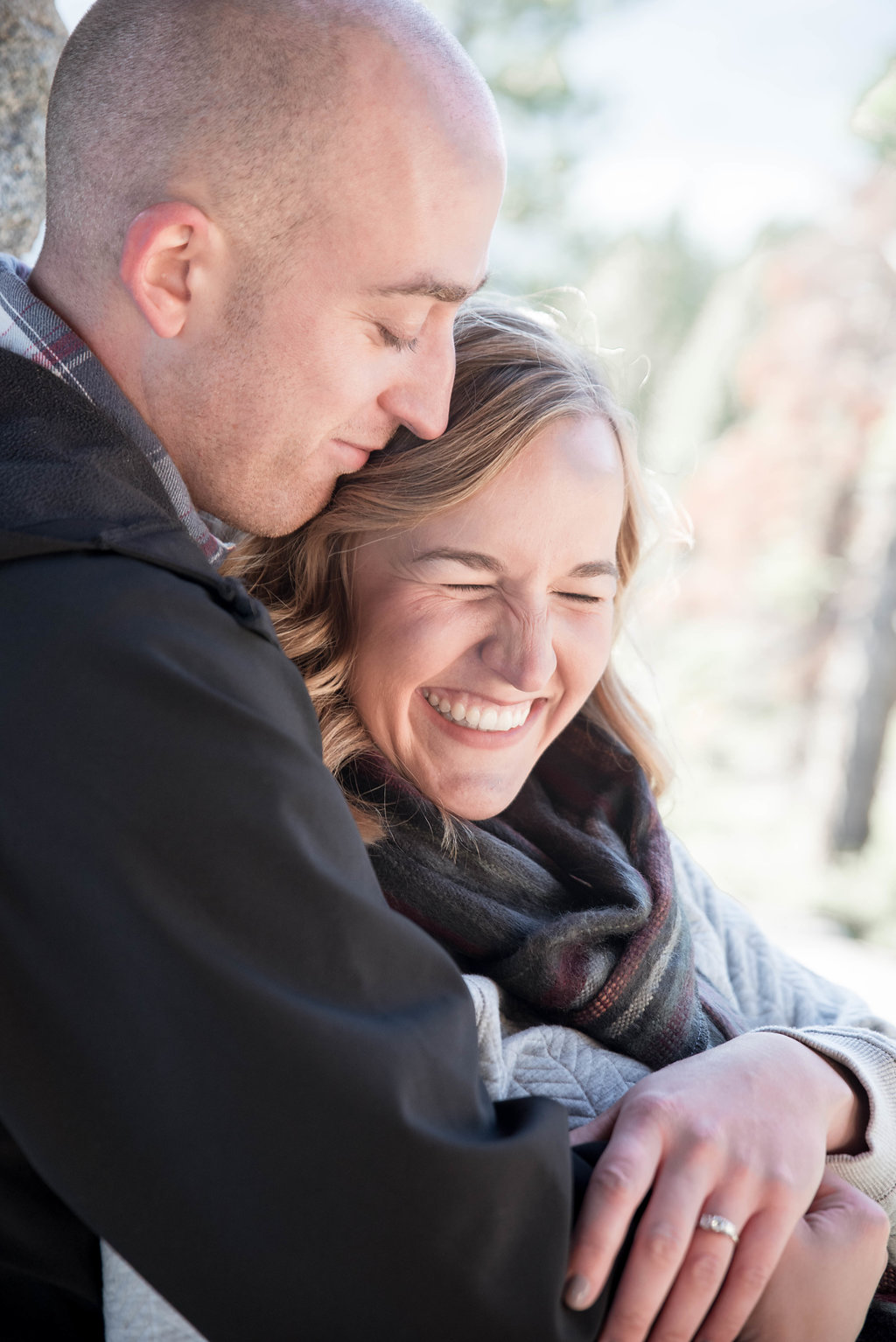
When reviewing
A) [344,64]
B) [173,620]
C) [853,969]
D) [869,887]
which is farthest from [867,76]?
[173,620]

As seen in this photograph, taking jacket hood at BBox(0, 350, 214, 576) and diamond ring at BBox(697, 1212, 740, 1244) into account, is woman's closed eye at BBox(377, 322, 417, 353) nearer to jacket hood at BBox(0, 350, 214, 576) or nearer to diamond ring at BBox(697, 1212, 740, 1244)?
jacket hood at BBox(0, 350, 214, 576)

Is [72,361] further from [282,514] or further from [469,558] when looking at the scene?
[469,558]

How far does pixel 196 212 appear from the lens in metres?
1.80

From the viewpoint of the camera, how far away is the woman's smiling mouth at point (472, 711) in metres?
2.13

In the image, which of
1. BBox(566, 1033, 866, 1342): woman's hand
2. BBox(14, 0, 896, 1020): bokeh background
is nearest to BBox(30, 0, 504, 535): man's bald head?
BBox(566, 1033, 866, 1342): woman's hand

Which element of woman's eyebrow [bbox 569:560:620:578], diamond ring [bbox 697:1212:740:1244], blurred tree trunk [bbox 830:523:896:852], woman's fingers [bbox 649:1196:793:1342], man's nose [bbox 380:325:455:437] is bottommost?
blurred tree trunk [bbox 830:523:896:852]

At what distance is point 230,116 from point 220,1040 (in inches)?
57.0

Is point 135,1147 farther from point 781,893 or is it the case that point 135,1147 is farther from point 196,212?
point 781,893

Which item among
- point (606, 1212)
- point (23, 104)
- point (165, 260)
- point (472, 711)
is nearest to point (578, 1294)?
point (606, 1212)

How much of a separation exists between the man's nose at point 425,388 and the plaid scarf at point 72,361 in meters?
0.41

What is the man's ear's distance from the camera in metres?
1.77

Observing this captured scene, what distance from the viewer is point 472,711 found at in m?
2.13

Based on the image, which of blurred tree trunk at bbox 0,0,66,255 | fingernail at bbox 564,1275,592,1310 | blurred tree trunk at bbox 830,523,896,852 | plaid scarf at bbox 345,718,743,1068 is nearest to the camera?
fingernail at bbox 564,1275,592,1310

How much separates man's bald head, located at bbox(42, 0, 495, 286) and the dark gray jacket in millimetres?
768
